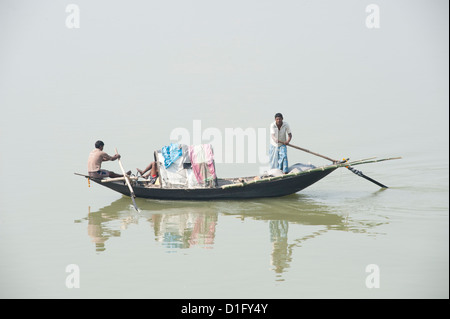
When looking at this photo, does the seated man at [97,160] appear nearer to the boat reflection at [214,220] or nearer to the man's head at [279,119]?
the boat reflection at [214,220]

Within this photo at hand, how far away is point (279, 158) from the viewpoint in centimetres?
1179

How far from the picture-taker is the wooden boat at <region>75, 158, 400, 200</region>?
442 inches

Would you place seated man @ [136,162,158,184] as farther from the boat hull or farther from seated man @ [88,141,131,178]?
seated man @ [88,141,131,178]

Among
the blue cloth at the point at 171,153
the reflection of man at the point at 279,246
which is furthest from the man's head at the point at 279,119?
the reflection of man at the point at 279,246

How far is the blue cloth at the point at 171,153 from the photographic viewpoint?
459 inches

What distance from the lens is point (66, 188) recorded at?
43.9ft

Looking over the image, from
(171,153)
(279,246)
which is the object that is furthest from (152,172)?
(279,246)

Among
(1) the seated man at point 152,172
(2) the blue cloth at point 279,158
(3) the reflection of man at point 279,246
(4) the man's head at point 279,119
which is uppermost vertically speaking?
(4) the man's head at point 279,119

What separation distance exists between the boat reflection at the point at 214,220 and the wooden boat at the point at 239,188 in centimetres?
13

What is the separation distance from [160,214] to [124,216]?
0.63m

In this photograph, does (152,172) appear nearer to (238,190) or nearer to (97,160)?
(97,160)

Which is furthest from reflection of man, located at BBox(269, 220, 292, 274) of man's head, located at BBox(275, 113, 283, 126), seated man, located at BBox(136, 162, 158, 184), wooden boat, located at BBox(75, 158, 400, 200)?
seated man, located at BBox(136, 162, 158, 184)

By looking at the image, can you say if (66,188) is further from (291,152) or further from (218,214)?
(291,152)

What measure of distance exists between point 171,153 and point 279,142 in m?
2.06
